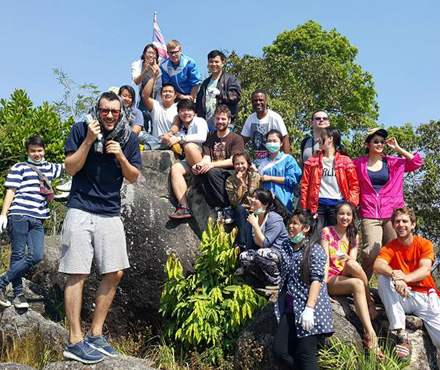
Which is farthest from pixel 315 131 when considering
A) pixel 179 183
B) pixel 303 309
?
pixel 303 309

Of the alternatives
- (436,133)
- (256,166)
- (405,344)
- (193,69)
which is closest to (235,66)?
(436,133)

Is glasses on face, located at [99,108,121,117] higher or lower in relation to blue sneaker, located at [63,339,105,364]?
higher

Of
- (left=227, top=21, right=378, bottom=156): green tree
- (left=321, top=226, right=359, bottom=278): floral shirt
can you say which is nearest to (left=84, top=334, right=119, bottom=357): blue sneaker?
(left=321, top=226, right=359, bottom=278): floral shirt

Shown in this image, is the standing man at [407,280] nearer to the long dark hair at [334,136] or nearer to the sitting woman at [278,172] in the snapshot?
the long dark hair at [334,136]

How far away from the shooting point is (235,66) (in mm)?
21406

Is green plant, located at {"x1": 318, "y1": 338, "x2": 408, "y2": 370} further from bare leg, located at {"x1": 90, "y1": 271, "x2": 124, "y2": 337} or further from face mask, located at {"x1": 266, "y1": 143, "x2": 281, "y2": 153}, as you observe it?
face mask, located at {"x1": 266, "y1": 143, "x2": 281, "y2": 153}

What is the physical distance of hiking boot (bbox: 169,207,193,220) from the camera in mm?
7840

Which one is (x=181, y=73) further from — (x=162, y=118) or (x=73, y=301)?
(x=73, y=301)

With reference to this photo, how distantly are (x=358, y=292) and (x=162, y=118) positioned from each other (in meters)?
4.77

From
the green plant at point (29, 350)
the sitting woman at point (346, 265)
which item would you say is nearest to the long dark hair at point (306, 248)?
the sitting woman at point (346, 265)

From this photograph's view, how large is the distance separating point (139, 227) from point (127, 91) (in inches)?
102

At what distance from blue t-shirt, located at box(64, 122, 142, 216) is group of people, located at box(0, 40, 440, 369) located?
10 millimetres

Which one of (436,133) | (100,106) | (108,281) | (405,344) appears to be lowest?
(405,344)

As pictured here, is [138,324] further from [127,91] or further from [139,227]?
[127,91]
